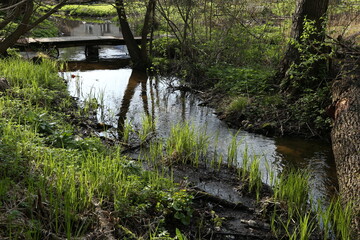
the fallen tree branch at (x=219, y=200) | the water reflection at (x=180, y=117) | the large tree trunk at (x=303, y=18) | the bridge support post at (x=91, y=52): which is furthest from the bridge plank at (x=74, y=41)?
the fallen tree branch at (x=219, y=200)

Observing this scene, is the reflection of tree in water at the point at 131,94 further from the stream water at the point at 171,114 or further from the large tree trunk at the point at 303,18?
the large tree trunk at the point at 303,18

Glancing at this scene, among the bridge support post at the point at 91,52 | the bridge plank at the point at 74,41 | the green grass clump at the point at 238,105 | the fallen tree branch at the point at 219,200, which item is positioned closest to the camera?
the fallen tree branch at the point at 219,200

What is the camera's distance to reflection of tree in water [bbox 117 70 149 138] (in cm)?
829

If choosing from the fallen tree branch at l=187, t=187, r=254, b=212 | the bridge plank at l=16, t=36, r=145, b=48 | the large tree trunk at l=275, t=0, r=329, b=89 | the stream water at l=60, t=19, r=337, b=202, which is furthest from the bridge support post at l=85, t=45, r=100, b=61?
the fallen tree branch at l=187, t=187, r=254, b=212

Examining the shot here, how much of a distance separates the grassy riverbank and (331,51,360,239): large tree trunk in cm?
35

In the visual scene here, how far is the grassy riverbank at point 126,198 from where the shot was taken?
3502mm

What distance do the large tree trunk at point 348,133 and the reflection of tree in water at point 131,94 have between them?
148 inches

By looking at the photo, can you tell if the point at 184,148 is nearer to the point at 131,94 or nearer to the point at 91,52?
the point at 131,94

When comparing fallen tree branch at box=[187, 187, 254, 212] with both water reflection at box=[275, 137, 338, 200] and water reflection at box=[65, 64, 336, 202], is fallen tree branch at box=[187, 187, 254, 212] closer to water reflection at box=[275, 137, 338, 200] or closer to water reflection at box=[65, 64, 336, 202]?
water reflection at box=[65, 64, 336, 202]

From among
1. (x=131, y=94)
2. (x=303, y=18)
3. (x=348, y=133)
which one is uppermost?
(x=303, y=18)

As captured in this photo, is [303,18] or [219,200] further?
[303,18]

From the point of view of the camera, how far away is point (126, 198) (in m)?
3.99

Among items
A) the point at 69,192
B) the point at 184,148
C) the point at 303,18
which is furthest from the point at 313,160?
the point at 69,192

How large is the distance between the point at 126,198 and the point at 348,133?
3.82 meters
